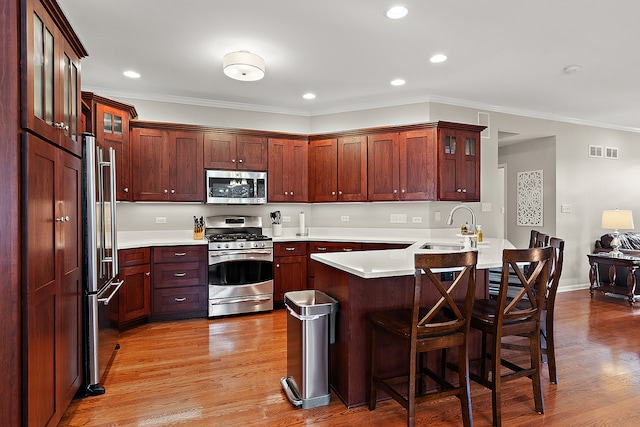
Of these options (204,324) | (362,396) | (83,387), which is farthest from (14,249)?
(204,324)

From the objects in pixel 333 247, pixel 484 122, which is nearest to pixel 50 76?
pixel 333 247

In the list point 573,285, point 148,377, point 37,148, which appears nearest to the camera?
point 37,148

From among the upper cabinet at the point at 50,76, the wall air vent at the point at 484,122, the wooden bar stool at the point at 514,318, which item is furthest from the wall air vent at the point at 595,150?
the upper cabinet at the point at 50,76

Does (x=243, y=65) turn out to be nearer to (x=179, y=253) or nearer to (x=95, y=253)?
(x=95, y=253)

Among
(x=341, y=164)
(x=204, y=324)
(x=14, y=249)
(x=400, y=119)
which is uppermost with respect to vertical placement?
(x=400, y=119)

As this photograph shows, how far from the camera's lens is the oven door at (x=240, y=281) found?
14.1 ft

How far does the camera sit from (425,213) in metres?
4.90

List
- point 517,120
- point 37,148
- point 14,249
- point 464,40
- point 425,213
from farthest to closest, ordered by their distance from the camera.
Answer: point 517,120
point 425,213
point 464,40
point 37,148
point 14,249

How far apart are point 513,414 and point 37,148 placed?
9.83 feet

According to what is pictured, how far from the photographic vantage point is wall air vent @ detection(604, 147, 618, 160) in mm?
6223

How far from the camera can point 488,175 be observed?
204 inches

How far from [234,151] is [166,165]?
85 centimetres

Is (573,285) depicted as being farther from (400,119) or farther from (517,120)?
(400,119)

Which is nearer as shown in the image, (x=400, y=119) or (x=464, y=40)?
(x=464, y=40)
